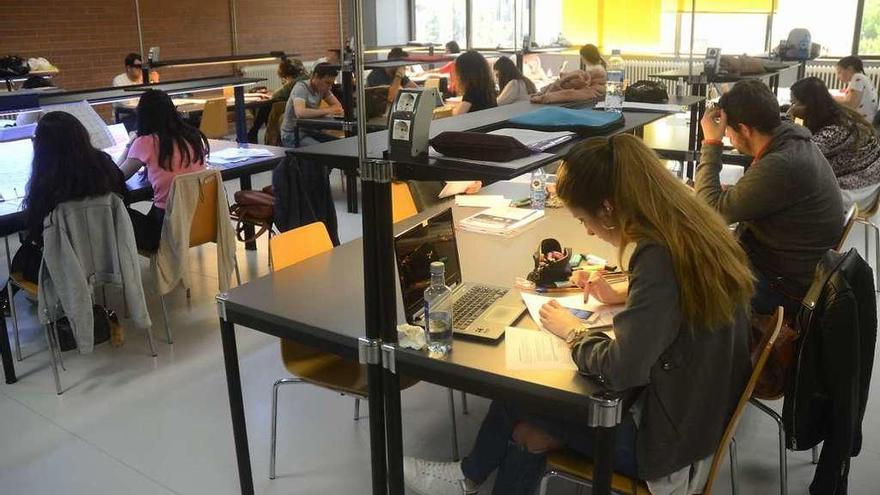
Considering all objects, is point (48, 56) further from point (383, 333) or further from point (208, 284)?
point (383, 333)

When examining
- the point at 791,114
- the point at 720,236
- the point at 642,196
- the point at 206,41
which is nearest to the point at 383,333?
the point at 642,196

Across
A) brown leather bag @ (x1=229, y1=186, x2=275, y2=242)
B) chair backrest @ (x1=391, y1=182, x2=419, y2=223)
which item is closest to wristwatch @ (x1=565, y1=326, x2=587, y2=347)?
chair backrest @ (x1=391, y1=182, x2=419, y2=223)

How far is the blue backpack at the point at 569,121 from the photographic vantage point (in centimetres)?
204

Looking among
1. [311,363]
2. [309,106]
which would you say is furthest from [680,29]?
[311,363]

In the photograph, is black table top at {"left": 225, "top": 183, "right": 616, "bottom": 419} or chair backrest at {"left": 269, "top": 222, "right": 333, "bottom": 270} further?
chair backrest at {"left": 269, "top": 222, "right": 333, "bottom": 270}

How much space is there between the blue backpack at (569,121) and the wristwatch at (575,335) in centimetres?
53

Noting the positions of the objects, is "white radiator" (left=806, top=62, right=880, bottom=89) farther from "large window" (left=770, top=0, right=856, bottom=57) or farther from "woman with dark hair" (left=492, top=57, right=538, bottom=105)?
"woman with dark hair" (left=492, top=57, right=538, bottom=105)

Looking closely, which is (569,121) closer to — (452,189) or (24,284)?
(452,189)

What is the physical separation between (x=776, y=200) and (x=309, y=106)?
4.13 metres

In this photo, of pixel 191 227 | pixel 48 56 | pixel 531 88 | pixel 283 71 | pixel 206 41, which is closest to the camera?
pixel 191 227

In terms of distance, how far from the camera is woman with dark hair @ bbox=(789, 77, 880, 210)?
3508 mm

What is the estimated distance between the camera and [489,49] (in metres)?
10.1

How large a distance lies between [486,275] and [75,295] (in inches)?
66.1

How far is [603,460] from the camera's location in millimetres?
1590
